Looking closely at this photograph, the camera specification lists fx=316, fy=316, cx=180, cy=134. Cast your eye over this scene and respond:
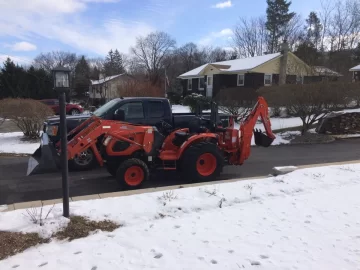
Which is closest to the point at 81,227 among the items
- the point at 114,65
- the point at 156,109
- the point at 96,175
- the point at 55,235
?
the point at 55,235

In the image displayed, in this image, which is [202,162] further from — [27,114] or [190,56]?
[190,56]

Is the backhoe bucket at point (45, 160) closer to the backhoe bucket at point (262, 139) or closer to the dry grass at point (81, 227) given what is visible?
the dry grass at point (81, 227)

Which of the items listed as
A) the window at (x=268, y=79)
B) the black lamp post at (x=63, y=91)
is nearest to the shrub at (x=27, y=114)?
the black lamp post at (x=63, y=91)

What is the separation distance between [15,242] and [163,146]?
3.75 metres

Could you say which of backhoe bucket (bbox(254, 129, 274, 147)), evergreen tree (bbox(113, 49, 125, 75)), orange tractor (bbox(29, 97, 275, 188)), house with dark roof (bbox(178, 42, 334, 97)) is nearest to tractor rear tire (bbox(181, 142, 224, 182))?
orange tractor (bbox(29, 97, 275, 188))

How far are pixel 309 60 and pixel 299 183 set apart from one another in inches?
812

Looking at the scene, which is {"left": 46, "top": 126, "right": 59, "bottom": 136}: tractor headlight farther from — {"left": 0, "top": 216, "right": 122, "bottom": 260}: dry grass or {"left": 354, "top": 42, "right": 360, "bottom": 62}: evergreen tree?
{"left": 354, "top": 42, "right": 360, "bottom": 62}: evergreen tree

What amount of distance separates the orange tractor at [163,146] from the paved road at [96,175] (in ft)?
1.43

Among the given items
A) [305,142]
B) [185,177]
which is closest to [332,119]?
[305,142]

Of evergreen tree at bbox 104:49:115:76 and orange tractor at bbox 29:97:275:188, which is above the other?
evergreen tree at bbox 104:49:115:76

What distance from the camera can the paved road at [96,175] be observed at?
6.25 metres

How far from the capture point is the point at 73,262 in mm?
3312

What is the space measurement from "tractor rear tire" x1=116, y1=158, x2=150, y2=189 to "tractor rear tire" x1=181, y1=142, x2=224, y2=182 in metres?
0.90

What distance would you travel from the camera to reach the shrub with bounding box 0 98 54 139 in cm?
1217
